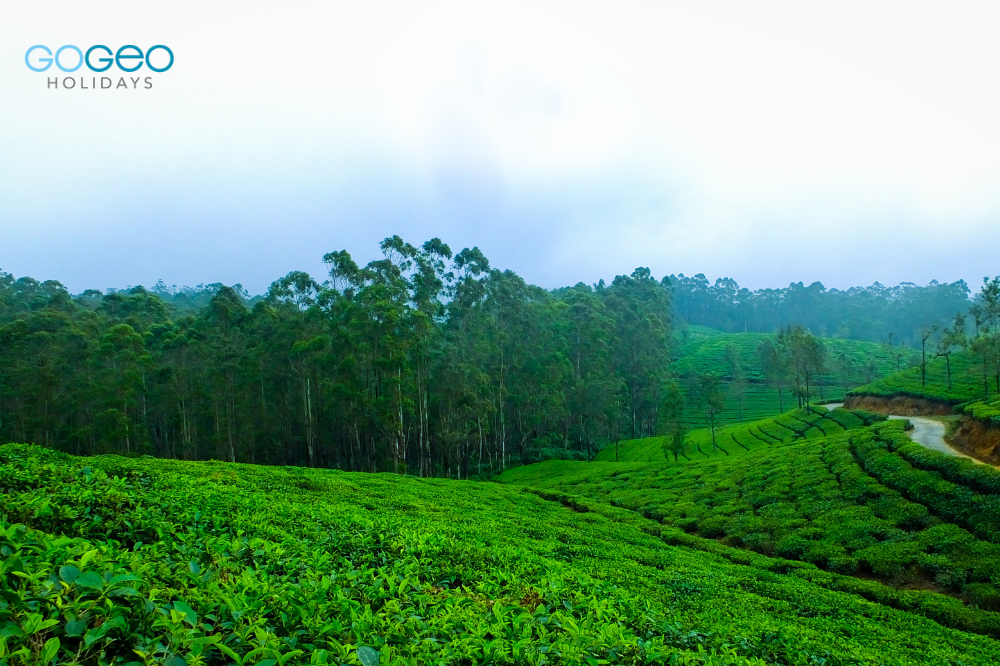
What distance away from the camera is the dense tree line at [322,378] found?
112 feet

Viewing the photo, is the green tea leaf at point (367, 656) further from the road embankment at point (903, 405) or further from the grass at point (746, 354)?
the grass at point (746, 354)

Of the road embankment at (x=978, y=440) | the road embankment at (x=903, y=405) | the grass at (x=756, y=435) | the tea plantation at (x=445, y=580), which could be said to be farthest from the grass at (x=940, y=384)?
the tea plantation at (x=445, y=580)

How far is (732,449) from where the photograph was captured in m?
39.3

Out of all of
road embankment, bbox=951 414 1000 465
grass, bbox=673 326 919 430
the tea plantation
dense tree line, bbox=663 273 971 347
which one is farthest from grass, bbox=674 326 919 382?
the tea plantation

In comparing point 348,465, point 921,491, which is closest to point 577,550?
point 921,491

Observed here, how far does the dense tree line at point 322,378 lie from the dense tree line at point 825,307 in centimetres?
8046

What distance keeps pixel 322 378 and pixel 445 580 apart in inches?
1389

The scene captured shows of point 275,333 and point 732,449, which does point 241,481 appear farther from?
point 732,449

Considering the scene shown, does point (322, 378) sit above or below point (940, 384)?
above

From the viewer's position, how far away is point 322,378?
3800cm

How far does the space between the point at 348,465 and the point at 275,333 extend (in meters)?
14.9

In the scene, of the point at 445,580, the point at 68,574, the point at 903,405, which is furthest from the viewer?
the point at 903,405

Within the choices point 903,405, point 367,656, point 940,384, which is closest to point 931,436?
point 903,405

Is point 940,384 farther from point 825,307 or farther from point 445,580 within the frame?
point 825,307
